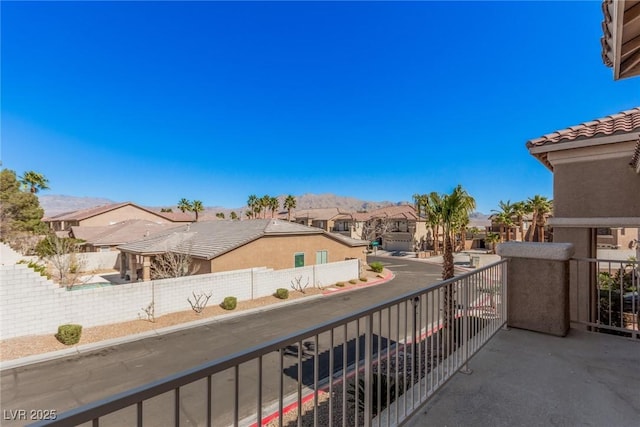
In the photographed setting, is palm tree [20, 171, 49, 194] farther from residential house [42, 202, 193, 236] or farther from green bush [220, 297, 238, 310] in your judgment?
green bush [220, 297, 238, 310]

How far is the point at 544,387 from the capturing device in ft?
12.0

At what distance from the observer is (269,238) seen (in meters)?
20.2

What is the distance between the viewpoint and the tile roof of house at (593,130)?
6377 millimetres

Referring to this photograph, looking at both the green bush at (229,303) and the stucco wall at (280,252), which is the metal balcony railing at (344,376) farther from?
the stucco wall at (280,252)

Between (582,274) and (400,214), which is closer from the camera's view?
(582,274)

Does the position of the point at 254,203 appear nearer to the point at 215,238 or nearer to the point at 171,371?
the point at 215,238

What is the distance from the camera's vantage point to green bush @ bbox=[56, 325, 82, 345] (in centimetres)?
1023

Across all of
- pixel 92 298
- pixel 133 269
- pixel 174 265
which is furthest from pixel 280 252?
pixel 92 298

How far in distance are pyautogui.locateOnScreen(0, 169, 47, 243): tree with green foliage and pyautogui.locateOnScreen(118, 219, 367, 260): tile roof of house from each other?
1627 cm

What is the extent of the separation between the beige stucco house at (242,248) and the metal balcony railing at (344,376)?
998 cm

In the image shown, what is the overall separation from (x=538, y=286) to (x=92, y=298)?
14.2 m

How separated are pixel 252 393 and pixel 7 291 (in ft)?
32.0

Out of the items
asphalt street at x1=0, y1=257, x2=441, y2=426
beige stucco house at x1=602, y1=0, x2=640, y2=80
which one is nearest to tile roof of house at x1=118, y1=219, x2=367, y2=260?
asphalt street at x1=0, y1=257, x2=441, y2=426

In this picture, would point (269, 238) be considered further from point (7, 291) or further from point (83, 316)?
point (7, 291)
